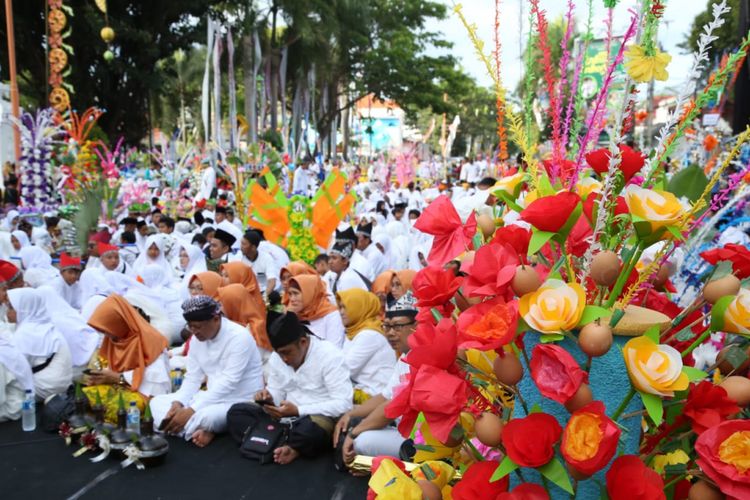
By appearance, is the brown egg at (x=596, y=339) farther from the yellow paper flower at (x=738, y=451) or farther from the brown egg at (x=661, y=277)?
the brown egg at (x=661, y=277)

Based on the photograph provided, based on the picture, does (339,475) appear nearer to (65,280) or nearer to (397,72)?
(65,280)

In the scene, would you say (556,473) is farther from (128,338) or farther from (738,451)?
(128,338)

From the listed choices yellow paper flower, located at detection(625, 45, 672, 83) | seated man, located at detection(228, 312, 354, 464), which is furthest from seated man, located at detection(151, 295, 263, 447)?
yellow paper flower, located at detection(625, 45, 672, 83)

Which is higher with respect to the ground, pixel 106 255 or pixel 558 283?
pixel 558 283

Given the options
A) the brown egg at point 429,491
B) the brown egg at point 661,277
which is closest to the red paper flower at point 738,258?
Answer: the brown egg at point 661,277

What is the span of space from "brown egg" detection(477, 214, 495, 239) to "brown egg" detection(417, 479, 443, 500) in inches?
22.5

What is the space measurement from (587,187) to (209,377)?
10.9ft

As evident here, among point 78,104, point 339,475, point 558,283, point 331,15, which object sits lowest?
point 339,475

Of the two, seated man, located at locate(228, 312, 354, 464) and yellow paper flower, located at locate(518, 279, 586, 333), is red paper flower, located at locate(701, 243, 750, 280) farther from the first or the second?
seated man, located at locate(228, 312, 354, 464)

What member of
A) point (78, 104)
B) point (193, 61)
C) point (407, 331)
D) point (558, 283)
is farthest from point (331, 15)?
point (558, 283)

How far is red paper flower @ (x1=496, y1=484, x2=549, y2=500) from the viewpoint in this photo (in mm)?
1197

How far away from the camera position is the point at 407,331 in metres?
3.43

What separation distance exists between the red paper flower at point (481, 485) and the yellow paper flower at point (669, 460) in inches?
13.0

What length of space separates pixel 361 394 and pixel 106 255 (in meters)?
3.40
